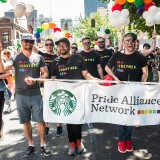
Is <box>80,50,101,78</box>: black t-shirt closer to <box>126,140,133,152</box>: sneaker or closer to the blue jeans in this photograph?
the blue jeans

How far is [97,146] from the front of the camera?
5203mm

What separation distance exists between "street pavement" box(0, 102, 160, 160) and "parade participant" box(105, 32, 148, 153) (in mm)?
243

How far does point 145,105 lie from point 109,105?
59 cm

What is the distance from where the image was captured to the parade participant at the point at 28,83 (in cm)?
462

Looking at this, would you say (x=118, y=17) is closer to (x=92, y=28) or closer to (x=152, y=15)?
(x=152, y=15)

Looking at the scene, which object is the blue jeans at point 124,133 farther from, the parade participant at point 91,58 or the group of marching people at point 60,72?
the parade participant at point 91,58

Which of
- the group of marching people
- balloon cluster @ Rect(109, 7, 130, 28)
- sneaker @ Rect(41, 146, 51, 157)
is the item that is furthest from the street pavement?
balloon cluster @ Rect(109, 7, 130, 28)

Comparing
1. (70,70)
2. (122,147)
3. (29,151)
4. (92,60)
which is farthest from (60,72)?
(92,60)

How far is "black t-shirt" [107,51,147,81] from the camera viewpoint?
4770 millimetres

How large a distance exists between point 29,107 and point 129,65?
6.25 feet

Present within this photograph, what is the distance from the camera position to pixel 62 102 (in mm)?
4637

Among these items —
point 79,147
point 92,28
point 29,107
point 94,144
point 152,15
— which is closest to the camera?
point 29,107

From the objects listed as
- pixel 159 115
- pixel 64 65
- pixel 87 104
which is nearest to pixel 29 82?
pixel 64 65

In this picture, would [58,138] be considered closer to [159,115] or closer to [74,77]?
[74,77]
